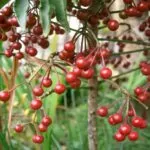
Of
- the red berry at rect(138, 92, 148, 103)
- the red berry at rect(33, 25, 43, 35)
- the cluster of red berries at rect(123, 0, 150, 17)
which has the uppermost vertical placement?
the cluster of red berries at rect(123, 0, 150, 17)

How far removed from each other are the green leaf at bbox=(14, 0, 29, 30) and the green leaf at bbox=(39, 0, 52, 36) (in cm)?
3

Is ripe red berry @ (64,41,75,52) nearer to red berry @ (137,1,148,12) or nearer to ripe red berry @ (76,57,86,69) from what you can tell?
ripe red berry @ (76,57,86,69)

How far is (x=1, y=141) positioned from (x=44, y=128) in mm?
381

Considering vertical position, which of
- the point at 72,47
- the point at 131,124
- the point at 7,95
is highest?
the point at 72,47

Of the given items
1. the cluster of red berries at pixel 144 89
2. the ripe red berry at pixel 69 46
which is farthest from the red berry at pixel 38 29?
the cluster of red berries at pixel 144 89

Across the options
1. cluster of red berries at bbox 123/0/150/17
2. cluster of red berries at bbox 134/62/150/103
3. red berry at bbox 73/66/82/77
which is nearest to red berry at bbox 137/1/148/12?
cluster of red berries at bbox 123/0/150/17

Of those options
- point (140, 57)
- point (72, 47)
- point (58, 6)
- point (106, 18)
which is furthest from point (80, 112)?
point (58, 6)

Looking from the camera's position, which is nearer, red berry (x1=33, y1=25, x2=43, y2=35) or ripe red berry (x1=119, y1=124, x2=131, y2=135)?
ripe red berry (x1=119, y1=124, x2=131, y2=135)

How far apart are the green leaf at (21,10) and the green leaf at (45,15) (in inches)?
1.4

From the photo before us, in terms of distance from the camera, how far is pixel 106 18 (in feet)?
4.52

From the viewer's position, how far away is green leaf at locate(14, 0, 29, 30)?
93 cm

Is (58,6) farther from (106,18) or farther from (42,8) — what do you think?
(106,18)

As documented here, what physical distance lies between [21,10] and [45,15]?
2.2 inches

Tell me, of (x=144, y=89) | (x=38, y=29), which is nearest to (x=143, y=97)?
(x=144, y=89)
